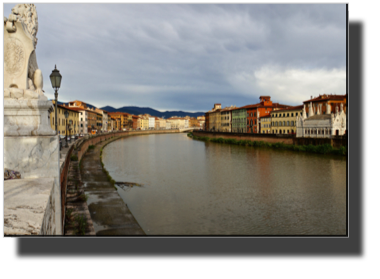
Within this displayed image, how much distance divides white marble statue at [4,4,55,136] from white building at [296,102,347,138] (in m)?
39.9

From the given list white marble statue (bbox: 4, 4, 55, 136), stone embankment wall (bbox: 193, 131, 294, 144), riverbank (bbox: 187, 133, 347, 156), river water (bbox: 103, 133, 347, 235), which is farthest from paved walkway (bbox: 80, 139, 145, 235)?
stone embankment wall (bbox: 193, 131, 294, 144)

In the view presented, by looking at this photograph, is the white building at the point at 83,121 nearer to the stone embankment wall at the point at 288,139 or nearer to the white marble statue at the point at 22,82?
the stone embankment wall at the point at 288,139

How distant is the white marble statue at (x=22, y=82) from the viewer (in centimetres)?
362

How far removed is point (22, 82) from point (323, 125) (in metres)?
41.4

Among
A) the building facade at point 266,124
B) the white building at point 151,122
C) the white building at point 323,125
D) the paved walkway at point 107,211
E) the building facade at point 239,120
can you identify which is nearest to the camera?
the paved walkway at point 107,211

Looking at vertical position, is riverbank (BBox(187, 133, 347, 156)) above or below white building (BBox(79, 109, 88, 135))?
below

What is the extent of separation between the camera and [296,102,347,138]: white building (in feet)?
124

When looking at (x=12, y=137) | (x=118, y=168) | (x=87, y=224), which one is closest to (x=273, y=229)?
(x=87, y=224)

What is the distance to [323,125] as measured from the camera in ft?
129

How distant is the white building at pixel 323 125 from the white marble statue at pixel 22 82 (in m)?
39.9

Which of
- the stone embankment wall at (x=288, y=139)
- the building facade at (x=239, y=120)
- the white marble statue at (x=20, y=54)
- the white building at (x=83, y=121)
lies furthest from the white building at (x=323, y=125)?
the white building at (x=83, y=121)

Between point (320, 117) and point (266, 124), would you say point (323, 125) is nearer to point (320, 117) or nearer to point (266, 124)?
point (320, 117)

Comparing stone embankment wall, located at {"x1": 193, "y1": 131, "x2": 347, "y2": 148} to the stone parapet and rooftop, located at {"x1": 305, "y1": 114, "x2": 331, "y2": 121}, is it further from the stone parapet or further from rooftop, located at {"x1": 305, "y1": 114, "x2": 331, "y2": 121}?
the stone parapet
